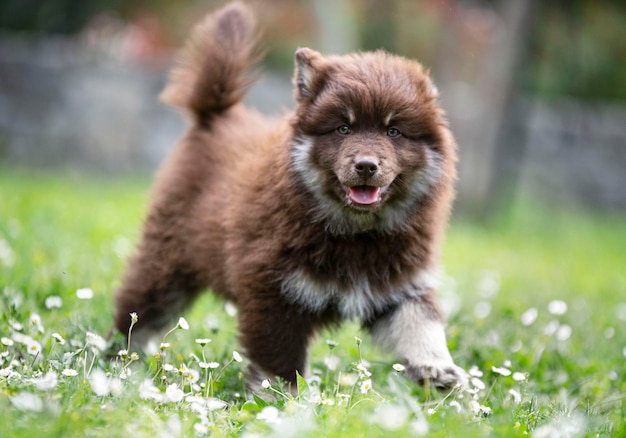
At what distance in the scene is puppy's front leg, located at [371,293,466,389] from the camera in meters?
3.70

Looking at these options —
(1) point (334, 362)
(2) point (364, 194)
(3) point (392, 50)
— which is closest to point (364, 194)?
(2) point (364, 194)

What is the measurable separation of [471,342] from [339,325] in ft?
3.66

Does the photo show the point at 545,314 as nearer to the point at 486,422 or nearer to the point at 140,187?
the point at 486,422

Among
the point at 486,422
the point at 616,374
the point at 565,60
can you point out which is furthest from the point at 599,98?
the point at 486,422

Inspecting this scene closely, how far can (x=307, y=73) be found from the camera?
4.02m

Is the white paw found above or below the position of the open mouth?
below

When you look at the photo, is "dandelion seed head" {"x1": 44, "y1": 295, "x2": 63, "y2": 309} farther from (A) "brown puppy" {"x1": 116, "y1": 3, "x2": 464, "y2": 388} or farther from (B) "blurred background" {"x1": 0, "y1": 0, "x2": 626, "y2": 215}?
(B) "blurred background" {"x1": 0, "y1": 0, "x2": 626, "y2": 215}

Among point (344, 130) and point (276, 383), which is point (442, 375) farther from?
point (344, 130)

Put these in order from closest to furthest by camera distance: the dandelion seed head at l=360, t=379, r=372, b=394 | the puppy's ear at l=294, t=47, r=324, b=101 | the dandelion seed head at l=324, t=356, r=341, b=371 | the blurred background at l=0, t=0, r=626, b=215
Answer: the dandelion seed head at l=360, t=379, r=372, b=394, the puppy's ear at l=294, t=47, r=324, b=101, the dandelion seed head at l=324, t=356, r=341, b=371, the blurred background at l=0, t=0, r=626, b=215

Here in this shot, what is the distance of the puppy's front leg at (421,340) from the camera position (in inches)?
146

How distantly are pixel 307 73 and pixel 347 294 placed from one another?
41.9 inches

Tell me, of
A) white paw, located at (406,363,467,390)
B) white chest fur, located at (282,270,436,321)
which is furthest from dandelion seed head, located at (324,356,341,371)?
white paw, located at (406,363,467,390)

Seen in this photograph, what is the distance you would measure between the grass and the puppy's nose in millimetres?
782

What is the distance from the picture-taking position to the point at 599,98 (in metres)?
19.4
